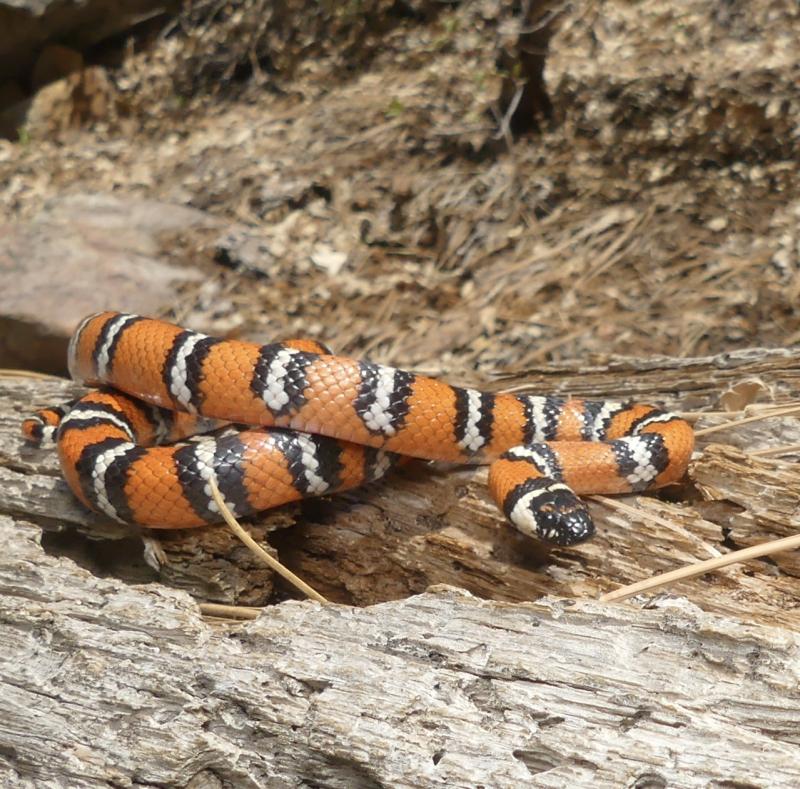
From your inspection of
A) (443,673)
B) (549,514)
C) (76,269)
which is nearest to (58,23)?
(76,269)

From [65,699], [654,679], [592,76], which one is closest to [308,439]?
[65,699]

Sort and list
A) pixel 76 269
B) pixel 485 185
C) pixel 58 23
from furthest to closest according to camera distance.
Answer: pixel 58 23
pixel 485 185
pixel 76 269

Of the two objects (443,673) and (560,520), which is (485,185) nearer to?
(560,520)

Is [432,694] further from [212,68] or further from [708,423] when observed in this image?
[212,68]

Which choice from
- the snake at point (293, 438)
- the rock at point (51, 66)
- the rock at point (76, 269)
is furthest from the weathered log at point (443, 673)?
the rock at point (51, 66)

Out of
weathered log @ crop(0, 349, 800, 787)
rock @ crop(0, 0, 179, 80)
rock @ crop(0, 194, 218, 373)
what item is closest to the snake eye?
weathered log @ crop(0, 349, 800, 787)
